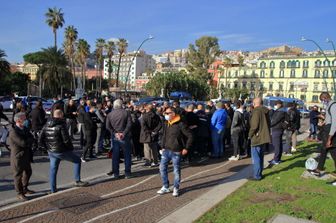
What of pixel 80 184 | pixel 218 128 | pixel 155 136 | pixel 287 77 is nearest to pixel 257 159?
pixel 155 136

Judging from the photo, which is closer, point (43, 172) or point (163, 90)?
point (43, 172)

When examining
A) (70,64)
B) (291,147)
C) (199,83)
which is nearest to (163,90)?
(199,83)

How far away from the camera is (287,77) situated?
11112cm

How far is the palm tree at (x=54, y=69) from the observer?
193 ft

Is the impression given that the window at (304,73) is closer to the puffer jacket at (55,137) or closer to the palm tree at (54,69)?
the palm tree at (54,69)

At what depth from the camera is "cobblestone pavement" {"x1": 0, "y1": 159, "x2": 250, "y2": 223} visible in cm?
589

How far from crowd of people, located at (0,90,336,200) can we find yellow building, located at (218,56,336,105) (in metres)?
94.8

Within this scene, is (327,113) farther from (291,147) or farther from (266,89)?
(266,89)

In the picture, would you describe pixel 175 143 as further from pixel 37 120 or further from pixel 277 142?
pixel 37 120

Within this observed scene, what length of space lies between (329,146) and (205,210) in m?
3.35

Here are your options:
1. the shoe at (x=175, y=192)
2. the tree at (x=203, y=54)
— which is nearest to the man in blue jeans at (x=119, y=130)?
the shoe at (x=175, y=192)

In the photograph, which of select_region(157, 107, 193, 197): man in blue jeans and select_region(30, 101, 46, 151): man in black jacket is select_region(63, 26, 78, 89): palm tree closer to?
select_region(30, 101, 46, 151): man in black jacket

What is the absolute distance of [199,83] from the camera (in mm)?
73688

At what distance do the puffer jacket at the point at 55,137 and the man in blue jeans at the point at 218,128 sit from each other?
5666 mm
